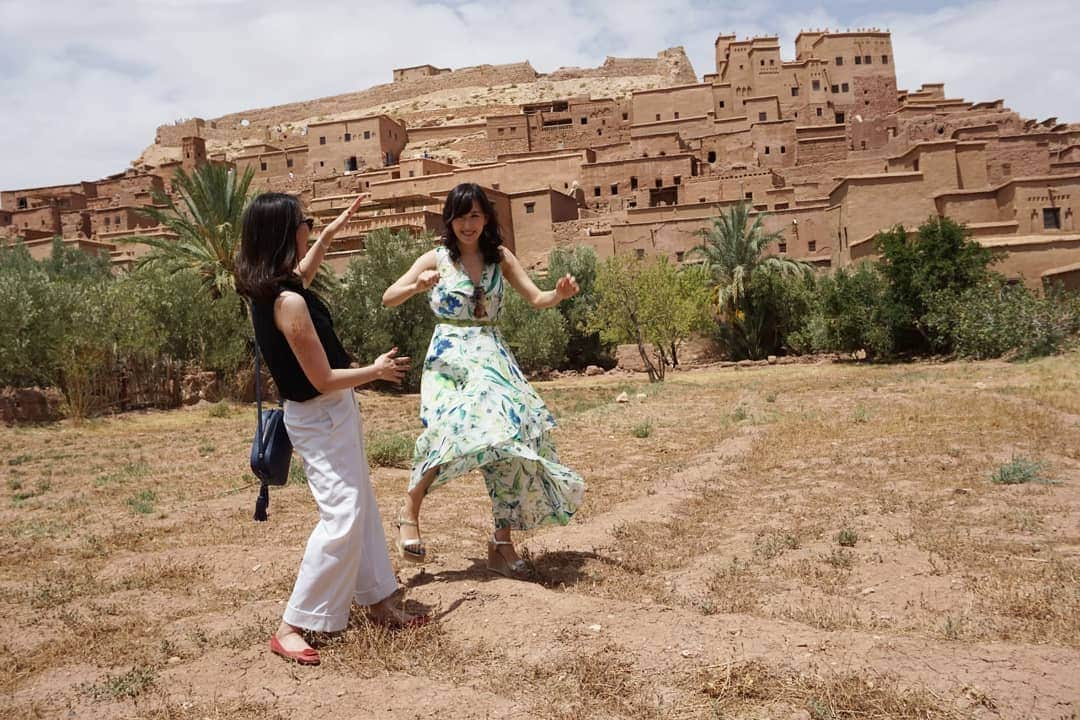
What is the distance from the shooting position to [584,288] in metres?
32.9

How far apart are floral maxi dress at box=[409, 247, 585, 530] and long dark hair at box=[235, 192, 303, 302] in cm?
106

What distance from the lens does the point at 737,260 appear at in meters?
31.4

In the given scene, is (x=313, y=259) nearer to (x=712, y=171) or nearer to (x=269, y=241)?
(x=269, y=241)

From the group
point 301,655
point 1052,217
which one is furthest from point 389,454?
point 1052,217

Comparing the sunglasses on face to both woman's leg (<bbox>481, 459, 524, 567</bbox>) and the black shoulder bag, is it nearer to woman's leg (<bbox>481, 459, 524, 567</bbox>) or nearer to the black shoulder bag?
woman's leg (<bbox>481, 459, 524, 567</bbox>)

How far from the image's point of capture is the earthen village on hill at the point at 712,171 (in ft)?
104

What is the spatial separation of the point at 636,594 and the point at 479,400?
1.22 meters

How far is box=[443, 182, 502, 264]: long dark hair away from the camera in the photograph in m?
4.43

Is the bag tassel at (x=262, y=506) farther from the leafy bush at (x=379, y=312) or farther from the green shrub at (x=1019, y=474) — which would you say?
the leafy bush at (x=379, y=312)

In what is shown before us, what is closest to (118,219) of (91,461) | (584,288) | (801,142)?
(584,288)

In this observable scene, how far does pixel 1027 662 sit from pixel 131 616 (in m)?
3.77

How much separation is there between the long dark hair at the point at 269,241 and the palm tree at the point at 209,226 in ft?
63.4

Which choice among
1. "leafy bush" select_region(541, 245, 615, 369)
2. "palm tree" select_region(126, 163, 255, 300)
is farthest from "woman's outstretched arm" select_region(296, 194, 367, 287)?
"leafy bush" select_region(541, 245, 615, 369)

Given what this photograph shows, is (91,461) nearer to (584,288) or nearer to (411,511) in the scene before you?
(411,511)
